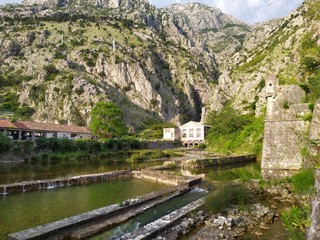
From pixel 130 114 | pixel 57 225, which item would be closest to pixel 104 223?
pixel 57 225

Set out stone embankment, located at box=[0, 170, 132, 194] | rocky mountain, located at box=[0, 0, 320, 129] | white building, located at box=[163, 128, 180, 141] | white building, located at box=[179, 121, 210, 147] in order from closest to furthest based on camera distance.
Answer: stone embankment, located at box=[0, 170, 132, 194]
white building, located at box=[179, 121, 210, 147]
rocky mountain, located at box=[0, 0, 320, 129]
white building, located at box=[163, 128, 180, 141]

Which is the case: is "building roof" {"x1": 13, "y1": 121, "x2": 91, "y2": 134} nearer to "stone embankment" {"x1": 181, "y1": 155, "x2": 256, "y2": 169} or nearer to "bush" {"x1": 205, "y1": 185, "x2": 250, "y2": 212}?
"stone embankment" {"x1": 181, "y1": 155, "x2": 256, "y2": 169}

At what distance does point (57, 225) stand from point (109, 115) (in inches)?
2196

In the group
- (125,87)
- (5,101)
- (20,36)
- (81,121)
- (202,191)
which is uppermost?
(20,36)

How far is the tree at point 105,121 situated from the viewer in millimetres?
64812

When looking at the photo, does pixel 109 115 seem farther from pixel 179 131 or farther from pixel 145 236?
pixel 145 236

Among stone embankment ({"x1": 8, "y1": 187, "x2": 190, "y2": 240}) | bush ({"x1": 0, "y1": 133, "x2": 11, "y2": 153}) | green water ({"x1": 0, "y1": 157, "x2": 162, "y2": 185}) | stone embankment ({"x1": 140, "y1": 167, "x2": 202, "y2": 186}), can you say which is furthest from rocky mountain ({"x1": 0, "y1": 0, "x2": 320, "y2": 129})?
stone embankment ({"x1": 8, "y1": 187, "x2": 190, "y2": 240})

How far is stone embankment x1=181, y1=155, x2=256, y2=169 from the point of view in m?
32.3

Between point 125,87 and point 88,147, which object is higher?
point 125,87

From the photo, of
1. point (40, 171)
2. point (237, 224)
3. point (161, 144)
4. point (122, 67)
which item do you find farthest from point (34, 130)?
point (122, 67)

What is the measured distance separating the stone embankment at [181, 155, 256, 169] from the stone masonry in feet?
33.0

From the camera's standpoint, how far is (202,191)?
63.2 feet

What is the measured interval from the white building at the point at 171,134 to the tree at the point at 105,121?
88.4 ft

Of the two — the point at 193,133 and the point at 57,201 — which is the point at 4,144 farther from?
the point at 193,133
